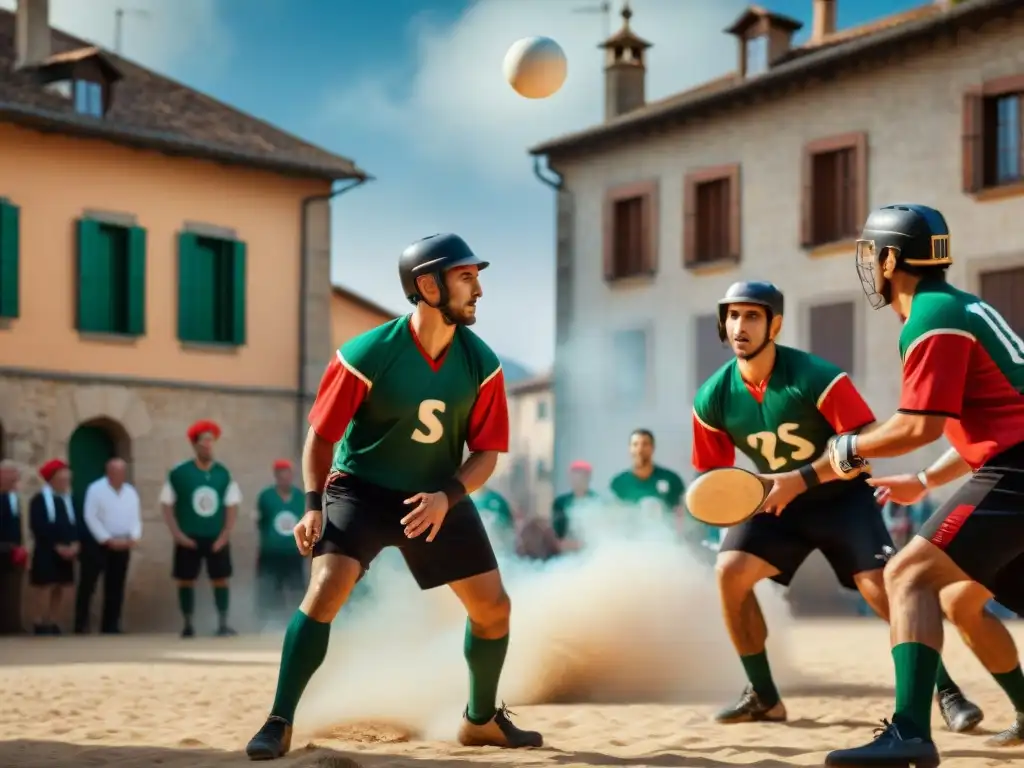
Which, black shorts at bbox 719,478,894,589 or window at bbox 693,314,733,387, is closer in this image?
A: black shorts at bbox 719,478,894,589

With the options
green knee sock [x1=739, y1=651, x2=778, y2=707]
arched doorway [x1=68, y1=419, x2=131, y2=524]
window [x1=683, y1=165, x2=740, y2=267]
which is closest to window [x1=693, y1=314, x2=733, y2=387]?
window [x1=683, y1=165, x2=740, y2=267]

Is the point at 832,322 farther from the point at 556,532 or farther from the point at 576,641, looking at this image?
the point at 576,641

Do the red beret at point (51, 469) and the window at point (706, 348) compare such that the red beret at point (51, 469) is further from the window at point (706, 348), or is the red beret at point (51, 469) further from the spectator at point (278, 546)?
the window at point (706, 348)

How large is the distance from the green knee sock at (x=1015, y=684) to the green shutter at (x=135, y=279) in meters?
18.5

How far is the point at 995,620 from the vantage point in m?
7.29

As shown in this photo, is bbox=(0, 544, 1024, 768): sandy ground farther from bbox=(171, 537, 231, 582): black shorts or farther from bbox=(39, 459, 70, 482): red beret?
bbox=(39, 459, 70, 482): red beret

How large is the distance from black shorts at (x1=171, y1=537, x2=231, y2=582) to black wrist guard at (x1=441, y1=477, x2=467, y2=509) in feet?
37.6

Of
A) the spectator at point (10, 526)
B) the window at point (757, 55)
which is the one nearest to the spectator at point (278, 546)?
the spectator at point (10, 526)

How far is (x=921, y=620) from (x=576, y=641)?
13.6 ft

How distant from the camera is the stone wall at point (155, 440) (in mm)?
22172

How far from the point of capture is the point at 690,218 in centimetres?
2984

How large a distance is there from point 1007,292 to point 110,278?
13070 mm

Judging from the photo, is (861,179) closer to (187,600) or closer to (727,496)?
(187,600)

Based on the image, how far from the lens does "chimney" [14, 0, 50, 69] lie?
81.4 ft
